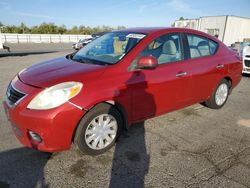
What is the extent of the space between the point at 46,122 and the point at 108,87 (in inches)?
34.6

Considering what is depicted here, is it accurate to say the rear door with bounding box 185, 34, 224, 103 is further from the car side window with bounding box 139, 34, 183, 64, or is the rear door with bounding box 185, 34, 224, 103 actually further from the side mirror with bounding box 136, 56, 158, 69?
the side mirror with bounding box 136, 56, 158, 69

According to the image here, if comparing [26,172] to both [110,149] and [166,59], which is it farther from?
[166,59]

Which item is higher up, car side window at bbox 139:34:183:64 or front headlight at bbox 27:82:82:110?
car side window at bbox 139:34:183:64

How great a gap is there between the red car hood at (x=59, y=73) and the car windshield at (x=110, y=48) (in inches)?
10.9

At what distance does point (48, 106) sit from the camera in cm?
276

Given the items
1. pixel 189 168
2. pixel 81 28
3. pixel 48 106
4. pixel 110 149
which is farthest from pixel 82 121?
pixel 81 28

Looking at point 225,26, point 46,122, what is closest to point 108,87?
point 46,122

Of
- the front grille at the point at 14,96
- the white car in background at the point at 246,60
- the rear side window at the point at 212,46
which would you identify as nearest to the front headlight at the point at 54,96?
the front grille at the point at 14,96

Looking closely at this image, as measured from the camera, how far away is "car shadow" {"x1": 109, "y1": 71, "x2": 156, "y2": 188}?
9.11 ft

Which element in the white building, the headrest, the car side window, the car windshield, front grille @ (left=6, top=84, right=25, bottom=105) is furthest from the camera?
the white building

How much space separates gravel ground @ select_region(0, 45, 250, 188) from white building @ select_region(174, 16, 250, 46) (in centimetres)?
2155

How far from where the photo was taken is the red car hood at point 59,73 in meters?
2.99

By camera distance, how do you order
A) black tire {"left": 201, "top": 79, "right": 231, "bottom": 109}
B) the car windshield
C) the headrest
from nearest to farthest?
the car windshield → the headrest → black tire {"left": 201, "top": 79, "right": 231, "bottom": 109}

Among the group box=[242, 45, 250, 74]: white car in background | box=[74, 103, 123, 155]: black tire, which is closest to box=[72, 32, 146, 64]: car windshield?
box=[74, 103, 123, 155]: black tire
